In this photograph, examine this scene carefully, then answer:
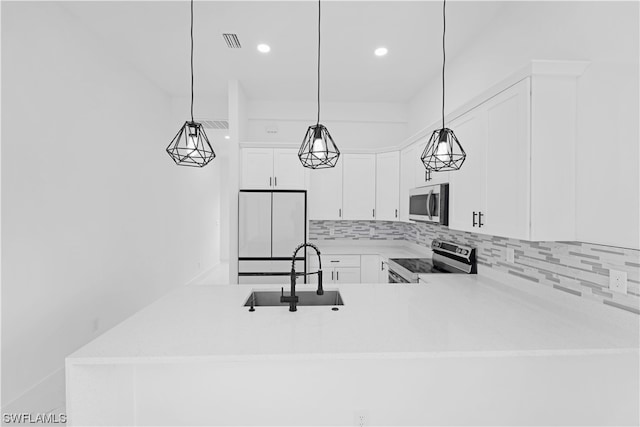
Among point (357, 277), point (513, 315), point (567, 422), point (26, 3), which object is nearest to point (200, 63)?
point (26, 3)

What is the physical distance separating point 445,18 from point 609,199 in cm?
188

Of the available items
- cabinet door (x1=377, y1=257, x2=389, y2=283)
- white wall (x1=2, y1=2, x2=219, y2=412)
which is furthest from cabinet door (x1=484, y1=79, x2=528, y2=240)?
white wall (x1=2, y1=2, x2=219, y2=412)

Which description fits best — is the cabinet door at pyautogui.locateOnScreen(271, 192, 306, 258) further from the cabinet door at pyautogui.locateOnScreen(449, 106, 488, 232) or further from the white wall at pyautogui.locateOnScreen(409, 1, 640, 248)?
the white wall at pyautogui.locateOnScreen(409, 1, 640, 248)

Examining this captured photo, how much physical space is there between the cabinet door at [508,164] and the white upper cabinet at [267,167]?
242 centimetres

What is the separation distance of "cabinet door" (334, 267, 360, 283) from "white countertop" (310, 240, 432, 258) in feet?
0.68

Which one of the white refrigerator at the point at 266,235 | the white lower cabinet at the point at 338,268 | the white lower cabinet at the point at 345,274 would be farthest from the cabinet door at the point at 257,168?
the white lower cabinet at the point at 345,274

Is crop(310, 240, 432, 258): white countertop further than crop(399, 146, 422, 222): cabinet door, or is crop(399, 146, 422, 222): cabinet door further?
crop(310, 240, 432, 258): white countertop

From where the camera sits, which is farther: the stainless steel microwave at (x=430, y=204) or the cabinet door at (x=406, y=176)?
the cabinet door at (x=406, y=176)

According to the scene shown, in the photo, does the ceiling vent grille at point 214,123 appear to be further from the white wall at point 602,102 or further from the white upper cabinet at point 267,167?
the white wall at point 602,102

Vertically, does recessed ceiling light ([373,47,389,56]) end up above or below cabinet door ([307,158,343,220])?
above

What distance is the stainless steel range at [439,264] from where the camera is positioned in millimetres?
2758

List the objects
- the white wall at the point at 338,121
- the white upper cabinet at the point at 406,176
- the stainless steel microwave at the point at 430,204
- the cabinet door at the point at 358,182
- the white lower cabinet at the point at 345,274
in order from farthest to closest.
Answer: the white wall at the point at 338,121 < the cabinet door at the point at 358,182 < the white lower cabinet at the point at 345,274 < the white upper cabinet at the point at 406,176 < the stainless steel microwave at the point at 430,204

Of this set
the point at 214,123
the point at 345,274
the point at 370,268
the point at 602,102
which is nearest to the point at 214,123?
the point at 214,123

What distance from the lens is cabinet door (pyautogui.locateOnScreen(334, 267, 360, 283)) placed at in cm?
398
